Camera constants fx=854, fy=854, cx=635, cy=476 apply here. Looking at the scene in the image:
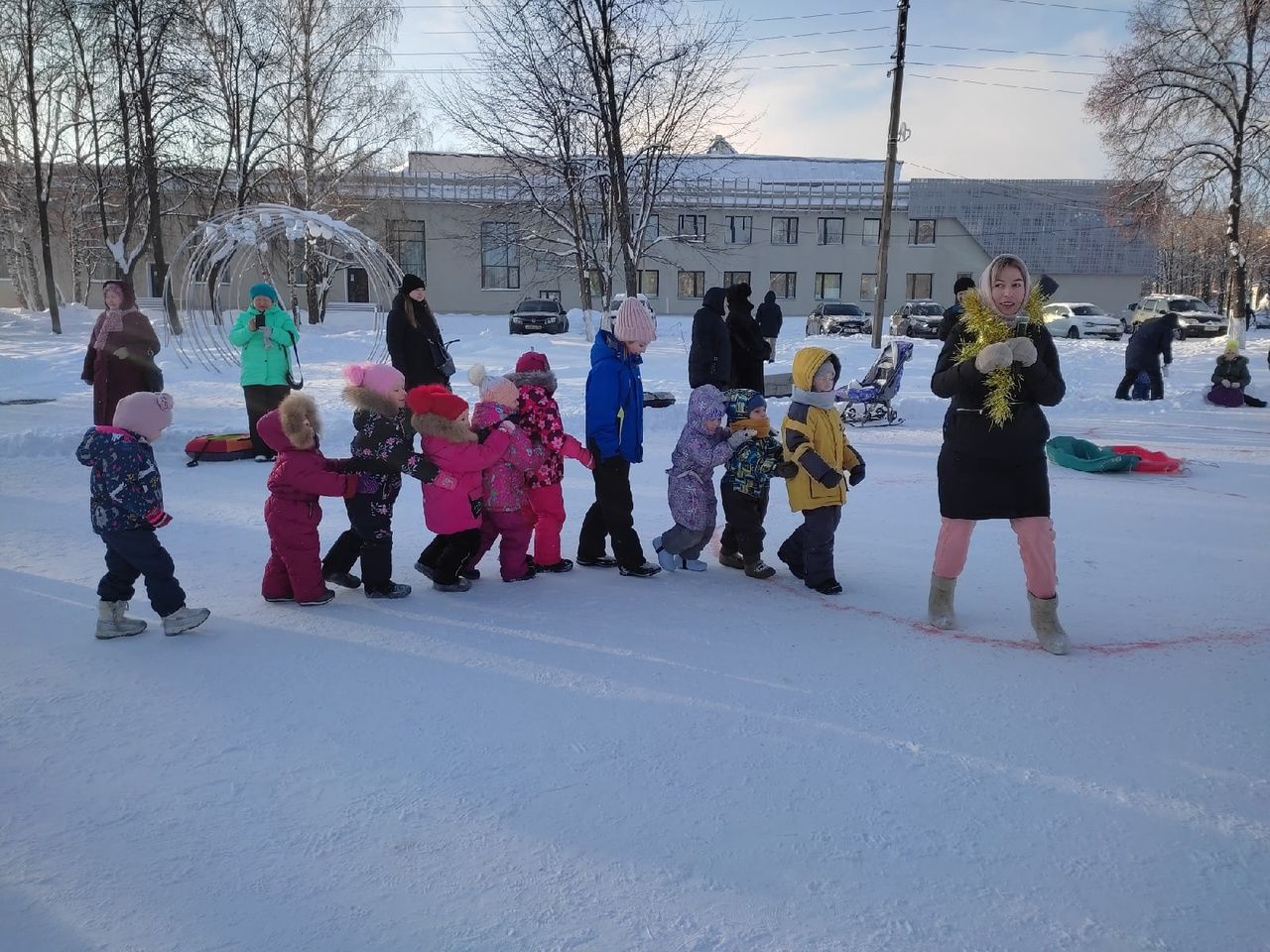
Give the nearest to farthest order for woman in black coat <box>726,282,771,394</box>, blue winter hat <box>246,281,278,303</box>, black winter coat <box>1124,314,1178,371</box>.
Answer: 1. woman in black coat <box>726,282,771,394</box>
2. blue winter hat <box>246,281,278,303</box>
3. black winter coat <box>1124,314,1178,371</box>

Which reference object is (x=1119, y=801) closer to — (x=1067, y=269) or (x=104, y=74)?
(x=104, y=74)

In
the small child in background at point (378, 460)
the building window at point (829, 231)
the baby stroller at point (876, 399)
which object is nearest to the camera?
the small child in background at point (378, 460)

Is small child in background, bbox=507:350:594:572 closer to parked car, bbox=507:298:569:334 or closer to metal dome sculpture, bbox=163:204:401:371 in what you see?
metal dome sculpture, bbox=163:204:401:371

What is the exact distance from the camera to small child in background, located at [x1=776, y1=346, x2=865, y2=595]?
4.57 m

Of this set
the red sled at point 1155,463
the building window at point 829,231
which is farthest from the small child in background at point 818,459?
the building window at point 829,231

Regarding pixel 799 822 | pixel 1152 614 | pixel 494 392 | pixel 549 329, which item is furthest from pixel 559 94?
pixel 799 822

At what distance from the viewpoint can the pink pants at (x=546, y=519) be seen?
5.02 metres

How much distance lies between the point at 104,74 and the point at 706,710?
92.5ft

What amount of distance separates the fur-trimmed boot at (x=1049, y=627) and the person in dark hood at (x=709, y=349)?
8.82 ft

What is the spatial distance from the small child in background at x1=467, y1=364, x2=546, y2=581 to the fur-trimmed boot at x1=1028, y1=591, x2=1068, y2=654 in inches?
105

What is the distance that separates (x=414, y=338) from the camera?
6.97 meters

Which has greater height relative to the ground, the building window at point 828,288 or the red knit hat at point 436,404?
the building window at point 828,288

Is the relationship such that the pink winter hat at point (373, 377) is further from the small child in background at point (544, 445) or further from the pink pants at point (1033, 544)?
the pink pants at point (1033, 544)

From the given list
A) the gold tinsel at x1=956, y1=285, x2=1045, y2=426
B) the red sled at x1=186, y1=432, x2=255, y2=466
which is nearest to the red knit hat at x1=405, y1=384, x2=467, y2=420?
the gold tinsel at x1=956, y1=285, x2=1045, y2=426
